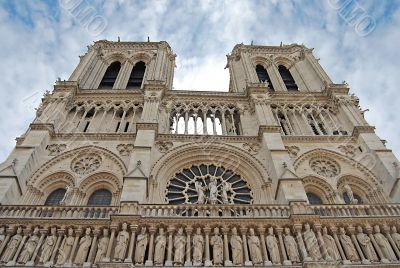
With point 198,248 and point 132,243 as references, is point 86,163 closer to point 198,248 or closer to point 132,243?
point 132,243

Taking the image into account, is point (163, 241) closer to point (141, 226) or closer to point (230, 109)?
point (141, 226)

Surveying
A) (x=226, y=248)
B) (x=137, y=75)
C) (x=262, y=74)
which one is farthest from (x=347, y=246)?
(x=137, y=75)

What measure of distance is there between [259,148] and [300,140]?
2.00 metres

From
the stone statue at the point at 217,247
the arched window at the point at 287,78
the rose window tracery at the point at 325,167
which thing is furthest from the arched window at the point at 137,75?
the stone statue at the point at 217,247

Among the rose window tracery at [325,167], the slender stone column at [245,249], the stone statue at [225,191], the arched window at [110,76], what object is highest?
the arched window at [110,76]

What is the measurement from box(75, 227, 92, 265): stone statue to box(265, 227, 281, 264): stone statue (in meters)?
5.34

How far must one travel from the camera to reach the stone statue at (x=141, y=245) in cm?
1073

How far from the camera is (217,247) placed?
11219 mm

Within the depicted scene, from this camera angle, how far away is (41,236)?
38.0 feet

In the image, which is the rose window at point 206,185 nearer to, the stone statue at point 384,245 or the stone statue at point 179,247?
the stone statue at point 179,247

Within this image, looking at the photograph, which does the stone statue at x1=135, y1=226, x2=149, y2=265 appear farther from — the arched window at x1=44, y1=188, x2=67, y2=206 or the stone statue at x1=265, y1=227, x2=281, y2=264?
the arched window at x1=44, y1=188, x2=67, y2=206

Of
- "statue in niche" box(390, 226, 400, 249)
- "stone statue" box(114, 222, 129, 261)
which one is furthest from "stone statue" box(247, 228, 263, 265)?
"statue in niche" box(390, 226, 400, 249)

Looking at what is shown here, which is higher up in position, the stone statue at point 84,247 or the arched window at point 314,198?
the arched window at point 314,198

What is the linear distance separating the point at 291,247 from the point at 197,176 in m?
5.75
